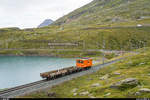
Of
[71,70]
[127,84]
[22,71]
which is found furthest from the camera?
[22,71]

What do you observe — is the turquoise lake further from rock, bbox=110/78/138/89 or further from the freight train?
rock, bbox=110/78/138/89

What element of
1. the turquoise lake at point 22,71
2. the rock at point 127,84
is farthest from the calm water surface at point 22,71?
the rock at point 127,84

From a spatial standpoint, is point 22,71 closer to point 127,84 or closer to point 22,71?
point 22,71

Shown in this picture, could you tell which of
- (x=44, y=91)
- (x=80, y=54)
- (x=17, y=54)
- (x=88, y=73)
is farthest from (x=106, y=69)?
(x=17, y=54)

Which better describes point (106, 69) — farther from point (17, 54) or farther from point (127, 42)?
point (17, 54)

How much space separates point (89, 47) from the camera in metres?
194

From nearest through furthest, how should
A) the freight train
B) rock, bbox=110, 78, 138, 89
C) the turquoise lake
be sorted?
rock, bbox=110, 78, 138, 89, the freight train, the turquoise lake

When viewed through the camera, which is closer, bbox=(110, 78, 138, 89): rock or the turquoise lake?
bbox=(110, 78, 138, 89): rock

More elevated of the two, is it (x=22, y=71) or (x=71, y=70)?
(x=71, y=70)

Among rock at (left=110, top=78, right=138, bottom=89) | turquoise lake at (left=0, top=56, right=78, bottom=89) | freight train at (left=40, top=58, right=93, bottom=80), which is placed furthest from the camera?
turquoise lake at (left=0, top=56, right=78, bottom=89)

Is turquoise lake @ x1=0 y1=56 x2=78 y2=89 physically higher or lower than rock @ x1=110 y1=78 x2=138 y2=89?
lower

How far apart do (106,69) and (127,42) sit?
137200 mm

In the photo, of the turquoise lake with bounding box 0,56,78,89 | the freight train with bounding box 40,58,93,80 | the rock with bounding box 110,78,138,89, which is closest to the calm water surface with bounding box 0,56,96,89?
the turquoise lake with bounding box 0,56,78,89

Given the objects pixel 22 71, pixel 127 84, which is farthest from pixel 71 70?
pixel 22 71
